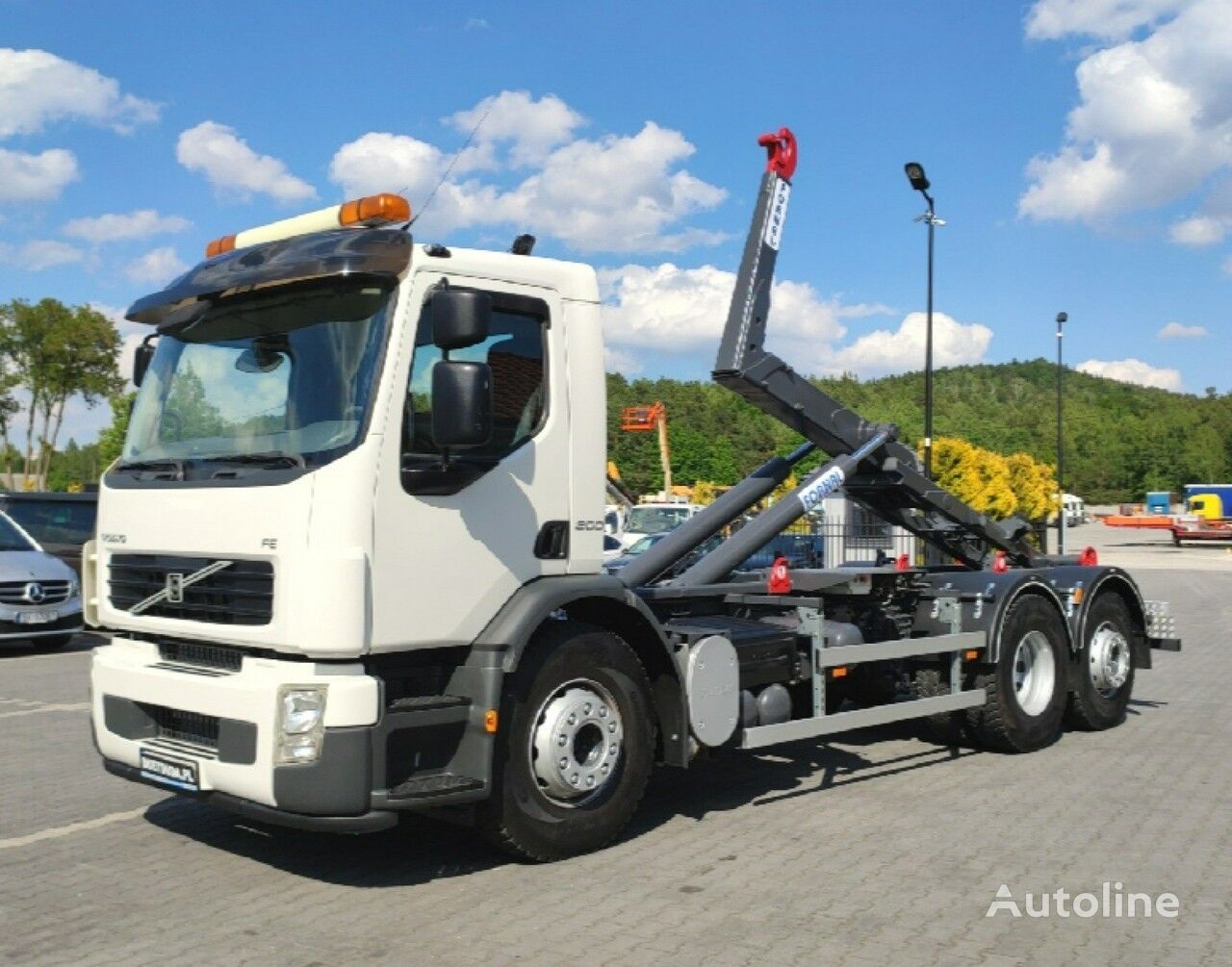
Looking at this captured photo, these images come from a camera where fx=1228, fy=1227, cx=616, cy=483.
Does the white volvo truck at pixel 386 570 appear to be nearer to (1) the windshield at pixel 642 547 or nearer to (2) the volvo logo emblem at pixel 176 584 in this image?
(2) the volvo logo emblem at pixel 176 584

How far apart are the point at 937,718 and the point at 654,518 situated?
718 inches

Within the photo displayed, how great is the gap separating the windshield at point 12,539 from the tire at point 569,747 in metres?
12.1

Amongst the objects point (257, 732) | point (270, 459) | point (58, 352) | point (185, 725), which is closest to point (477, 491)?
point (270, 459)

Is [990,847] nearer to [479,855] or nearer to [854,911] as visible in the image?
[854,911]

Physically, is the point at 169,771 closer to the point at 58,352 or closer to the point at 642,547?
the point at 642,547

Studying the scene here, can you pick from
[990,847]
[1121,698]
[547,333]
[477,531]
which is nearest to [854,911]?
[990,847]

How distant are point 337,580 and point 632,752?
1879 mm

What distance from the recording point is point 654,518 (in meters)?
26.8

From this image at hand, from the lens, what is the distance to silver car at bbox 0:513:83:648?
1454 centimetres

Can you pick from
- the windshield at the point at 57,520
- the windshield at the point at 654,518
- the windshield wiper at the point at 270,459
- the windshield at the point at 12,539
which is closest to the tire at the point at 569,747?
the windshield wiper at the point at 270,459

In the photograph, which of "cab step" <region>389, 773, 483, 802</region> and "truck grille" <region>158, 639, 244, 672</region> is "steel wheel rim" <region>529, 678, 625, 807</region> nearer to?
"cab step" <region>389, 773, 483, 802</region>

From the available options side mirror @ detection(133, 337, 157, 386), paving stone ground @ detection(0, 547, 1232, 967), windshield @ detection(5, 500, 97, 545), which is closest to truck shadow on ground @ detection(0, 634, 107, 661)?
windshield @ detection(5, 500, 97, 545)

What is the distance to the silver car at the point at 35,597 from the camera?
1454 cm

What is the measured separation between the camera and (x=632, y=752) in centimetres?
605
